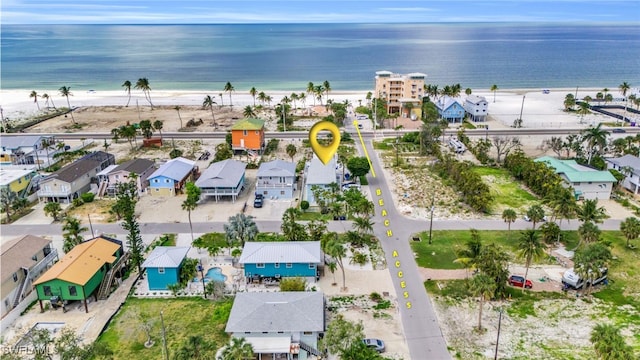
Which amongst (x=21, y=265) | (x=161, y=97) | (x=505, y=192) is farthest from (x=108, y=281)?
(x=161, y=97)

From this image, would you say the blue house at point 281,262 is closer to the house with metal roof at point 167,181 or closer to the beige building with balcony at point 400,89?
the house with metal roof at point 167,181

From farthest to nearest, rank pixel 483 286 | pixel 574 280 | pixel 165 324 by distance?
pixel 574 280
pixel 165 324
pixel 483 286

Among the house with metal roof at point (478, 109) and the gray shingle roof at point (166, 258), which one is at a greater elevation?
the house with metal roof at point (478, 109)

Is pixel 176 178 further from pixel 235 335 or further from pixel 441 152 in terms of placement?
pixel 441 152

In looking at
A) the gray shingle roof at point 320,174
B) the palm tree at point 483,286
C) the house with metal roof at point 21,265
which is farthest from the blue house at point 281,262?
the house with metal roof at point 21,265

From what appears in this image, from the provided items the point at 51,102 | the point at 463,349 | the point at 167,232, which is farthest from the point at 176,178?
the point at 51,102

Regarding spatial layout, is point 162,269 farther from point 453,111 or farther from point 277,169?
point 453,111
